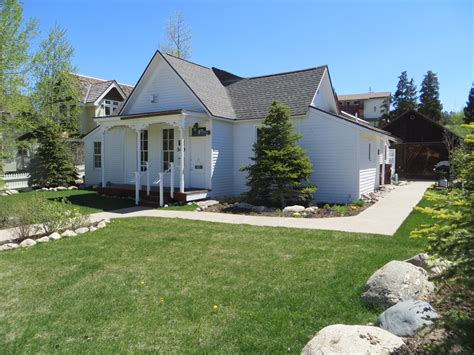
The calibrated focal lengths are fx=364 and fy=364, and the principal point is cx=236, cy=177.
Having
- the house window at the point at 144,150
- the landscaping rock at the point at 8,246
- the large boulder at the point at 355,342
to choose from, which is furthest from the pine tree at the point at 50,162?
the large boulder at the point at 355,342

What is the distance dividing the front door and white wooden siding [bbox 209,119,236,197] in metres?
0.40

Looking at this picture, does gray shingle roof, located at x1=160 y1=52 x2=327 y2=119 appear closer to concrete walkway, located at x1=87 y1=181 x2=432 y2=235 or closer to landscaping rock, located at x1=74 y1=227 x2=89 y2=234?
concrete walkway, located at x1=87 y1=181 x2=432 y2=235

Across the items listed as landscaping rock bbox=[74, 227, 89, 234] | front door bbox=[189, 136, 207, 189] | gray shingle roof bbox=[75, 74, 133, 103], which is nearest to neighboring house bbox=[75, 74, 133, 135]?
gray shingle roof bbox=[75, 74, 133, 103]

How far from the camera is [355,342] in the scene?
293cm

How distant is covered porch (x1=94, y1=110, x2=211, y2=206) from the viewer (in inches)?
532

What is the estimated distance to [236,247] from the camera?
7.17 metres

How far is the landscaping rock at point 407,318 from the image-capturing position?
3328mm

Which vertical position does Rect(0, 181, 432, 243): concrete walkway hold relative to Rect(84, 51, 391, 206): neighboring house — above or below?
below

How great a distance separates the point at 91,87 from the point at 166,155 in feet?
55.0

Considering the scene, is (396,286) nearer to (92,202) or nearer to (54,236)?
(54,236)

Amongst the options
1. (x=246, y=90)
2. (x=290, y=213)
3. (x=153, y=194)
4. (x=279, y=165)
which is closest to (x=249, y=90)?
(x=246, y=90)

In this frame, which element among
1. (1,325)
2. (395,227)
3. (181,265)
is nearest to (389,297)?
(181,265)

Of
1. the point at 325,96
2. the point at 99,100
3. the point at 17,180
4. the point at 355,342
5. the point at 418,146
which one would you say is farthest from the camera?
the point at 418,146

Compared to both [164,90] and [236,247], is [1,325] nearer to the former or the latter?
[236,247]
